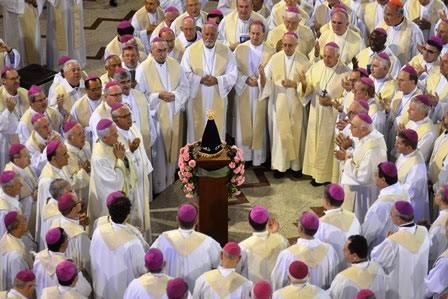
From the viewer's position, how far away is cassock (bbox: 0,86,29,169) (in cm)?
1088

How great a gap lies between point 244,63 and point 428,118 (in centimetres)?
278

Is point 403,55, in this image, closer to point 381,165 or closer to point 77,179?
point 381,165

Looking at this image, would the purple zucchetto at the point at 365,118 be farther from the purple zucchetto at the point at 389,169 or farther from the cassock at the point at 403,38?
the cassock at the point at 403,38

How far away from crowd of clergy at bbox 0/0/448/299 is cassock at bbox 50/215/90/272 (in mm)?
15

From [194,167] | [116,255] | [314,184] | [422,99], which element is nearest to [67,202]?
[116,255]

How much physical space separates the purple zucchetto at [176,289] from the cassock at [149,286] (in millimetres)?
339

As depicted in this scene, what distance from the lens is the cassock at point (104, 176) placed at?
9.42 m

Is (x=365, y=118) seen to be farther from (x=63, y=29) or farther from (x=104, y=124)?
(x=63, y=29)

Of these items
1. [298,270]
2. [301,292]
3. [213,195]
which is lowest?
[213,195]

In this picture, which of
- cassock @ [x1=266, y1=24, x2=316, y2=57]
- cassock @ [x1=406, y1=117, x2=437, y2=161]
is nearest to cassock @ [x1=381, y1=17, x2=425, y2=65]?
cassock @ [x1=266, y1=24, x2=316, y2=57]

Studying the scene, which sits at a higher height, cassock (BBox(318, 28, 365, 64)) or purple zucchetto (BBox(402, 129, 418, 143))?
cassock (BBox(318, 28, 365, 64))

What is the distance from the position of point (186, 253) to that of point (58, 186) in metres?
1.48

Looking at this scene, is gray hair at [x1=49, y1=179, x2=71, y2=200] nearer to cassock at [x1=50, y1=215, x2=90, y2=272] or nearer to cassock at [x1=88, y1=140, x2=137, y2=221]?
cassock at [x1=50, y1=215, x2=90, y2=272]

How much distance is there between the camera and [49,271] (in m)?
8.23
